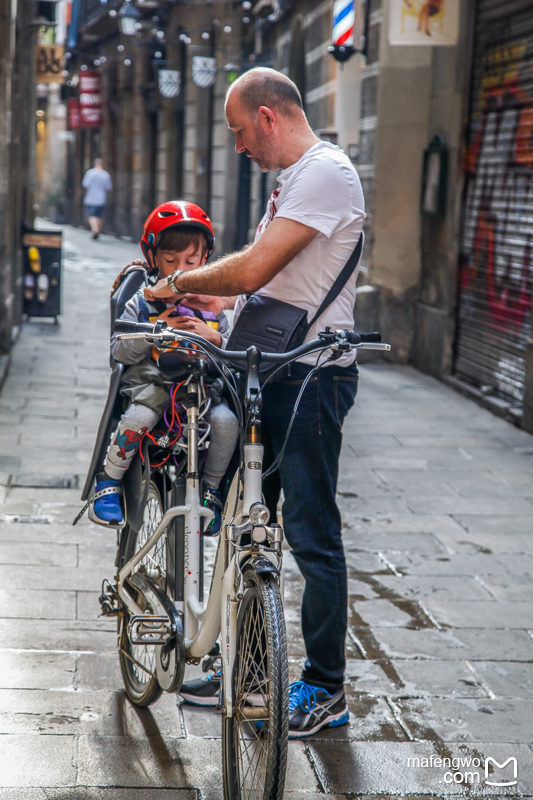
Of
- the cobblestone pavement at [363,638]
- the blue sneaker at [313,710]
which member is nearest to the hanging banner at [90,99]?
the cobblestone pavement at [363,638]

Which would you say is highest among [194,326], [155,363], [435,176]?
[435,176]

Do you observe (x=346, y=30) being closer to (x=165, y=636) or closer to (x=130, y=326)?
(x=130, y=326)

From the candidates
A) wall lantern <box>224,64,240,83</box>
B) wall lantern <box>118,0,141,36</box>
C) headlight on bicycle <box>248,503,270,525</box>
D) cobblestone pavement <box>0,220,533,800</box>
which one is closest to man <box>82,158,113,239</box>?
wall lantern <box>118,0,141,36</box>

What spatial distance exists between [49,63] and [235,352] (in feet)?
41.7

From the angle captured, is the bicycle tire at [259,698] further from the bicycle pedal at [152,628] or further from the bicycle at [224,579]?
the bicycle pedal at [152,628]

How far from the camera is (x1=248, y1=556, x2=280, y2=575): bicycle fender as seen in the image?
2.44 metres

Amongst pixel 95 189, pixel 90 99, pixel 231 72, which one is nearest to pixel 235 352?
pixel 231 72

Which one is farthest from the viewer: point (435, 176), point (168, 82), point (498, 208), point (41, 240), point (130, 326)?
point (168, 82)

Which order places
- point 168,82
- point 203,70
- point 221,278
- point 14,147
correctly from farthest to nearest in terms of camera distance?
point 168,82
point 203,70
point 14,147
point 221,278

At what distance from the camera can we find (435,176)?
9.82 meters

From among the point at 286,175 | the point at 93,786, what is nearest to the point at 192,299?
the point at 286,175

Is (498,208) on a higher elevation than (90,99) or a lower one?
lower

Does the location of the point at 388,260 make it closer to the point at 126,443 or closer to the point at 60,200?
the point at 126,443

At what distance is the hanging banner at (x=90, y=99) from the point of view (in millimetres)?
30656
